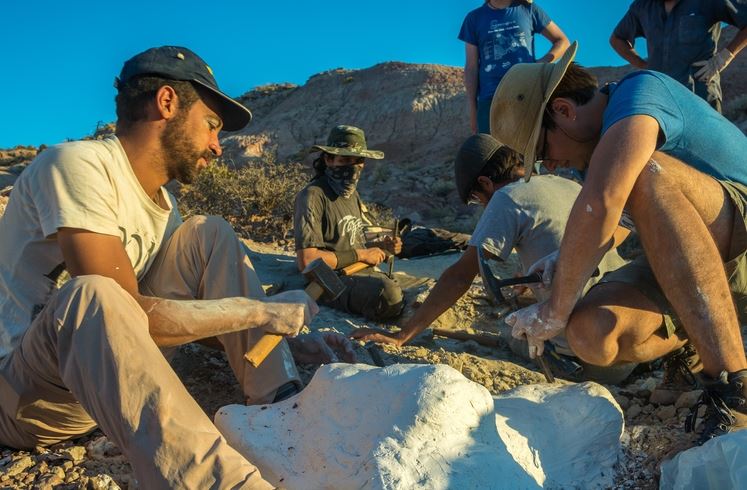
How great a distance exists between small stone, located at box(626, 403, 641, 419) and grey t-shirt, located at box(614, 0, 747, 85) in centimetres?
275

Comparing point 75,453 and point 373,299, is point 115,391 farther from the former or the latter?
point 373,299

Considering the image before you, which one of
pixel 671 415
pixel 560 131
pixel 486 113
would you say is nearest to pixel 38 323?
pixel 560 131

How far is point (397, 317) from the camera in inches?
181

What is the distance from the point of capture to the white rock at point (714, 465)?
1.68 metres

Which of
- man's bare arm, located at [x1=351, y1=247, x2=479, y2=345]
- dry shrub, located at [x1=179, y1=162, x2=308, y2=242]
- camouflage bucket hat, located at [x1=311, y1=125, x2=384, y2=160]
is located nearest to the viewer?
man's bare arm, located at [x1=351, y1=247, x2=479, y2=345]

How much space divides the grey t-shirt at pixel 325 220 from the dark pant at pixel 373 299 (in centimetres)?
41

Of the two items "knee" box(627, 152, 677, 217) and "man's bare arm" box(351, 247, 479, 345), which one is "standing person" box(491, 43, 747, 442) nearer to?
"knee" box(627, 152, 677, 217)

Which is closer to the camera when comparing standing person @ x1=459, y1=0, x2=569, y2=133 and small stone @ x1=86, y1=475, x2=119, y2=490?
small stone @ x1=86, y1=475, x2=119, y2=490

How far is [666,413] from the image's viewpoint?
2.67 m

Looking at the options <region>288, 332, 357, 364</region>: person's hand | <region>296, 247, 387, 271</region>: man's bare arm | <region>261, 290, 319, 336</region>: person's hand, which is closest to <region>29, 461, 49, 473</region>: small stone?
<region>261, 290, 319, 336</region>: person's hand

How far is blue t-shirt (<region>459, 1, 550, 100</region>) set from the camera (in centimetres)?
500

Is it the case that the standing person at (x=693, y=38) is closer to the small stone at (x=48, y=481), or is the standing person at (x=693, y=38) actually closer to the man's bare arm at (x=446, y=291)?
the man's bare arm at (x=446, y=291)

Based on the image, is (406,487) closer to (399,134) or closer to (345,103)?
(399,134)

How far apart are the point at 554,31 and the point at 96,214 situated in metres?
4.16
